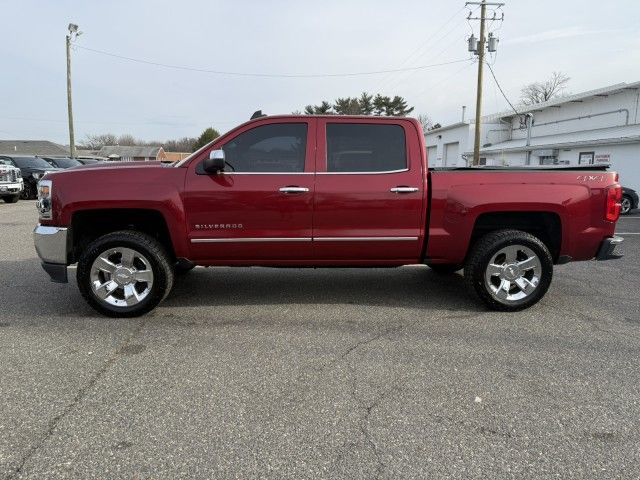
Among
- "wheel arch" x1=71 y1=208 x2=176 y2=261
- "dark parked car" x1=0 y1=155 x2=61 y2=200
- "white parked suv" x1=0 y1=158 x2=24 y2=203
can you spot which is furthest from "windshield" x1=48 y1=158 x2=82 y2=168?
"wheel arch" x1=71 y1=208 x2=176 y2=261

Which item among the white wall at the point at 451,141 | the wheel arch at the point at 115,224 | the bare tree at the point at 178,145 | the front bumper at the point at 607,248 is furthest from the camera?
the bare tree at the point at 178,145

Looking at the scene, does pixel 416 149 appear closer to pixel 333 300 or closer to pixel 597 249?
pixel 333 300

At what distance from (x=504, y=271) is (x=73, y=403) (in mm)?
3966

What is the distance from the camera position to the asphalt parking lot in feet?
8.11

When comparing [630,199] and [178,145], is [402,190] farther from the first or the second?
[178,145]

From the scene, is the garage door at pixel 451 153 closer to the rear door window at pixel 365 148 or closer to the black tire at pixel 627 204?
the black tire at pixel 627 204

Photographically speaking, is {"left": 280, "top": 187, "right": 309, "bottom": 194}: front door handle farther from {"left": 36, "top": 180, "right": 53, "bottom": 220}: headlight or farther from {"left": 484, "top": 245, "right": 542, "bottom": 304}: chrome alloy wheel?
{"left": 36, "top": 180, "right": 53, "bottom": 220}: headlight

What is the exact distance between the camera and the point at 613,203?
4766 mm

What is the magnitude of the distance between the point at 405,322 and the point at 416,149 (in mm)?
1715

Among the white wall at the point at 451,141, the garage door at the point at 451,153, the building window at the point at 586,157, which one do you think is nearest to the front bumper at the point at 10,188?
the building window at the point at 586,157

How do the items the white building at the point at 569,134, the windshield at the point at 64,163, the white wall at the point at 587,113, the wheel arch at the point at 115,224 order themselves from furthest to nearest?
1. the windshield at the point at 64,163
2. the white wall at the point at 587,113
3. the white building at the point at 569,134
4. the wheel arch at the point at 115,224

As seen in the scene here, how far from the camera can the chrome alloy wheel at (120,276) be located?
178 inches

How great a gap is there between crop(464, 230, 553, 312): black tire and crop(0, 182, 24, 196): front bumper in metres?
17.5

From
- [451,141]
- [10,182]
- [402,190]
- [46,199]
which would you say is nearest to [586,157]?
[451,141]
